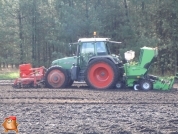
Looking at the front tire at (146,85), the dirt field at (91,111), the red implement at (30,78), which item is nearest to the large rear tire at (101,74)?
the dirt field at (91,111)

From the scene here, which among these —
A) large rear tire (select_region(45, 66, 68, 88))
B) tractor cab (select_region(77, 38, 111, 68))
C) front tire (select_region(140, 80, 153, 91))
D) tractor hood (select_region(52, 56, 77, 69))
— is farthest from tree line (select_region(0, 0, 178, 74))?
front tire (select_region(140, 80, 153, 91))

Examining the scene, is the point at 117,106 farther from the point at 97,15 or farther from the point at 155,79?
the point at 97,15

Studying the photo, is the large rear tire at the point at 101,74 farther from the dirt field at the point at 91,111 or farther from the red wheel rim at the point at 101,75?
the dirt field at the point at 91,111

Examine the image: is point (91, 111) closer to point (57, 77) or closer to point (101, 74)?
point (101, 74)

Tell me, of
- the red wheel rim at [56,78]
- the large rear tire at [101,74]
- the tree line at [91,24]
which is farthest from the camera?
the tree line at [91,24]

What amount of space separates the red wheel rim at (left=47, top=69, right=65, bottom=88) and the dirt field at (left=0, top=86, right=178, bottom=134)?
148 centimetres

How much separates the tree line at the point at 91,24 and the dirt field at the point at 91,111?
12.7 m

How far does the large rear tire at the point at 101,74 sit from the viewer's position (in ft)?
57.3

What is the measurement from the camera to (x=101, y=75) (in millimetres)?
17781

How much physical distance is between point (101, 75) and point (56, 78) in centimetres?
195

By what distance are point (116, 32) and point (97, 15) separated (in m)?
1.79

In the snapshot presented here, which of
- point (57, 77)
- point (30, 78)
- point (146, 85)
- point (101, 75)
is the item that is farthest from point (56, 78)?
point (146, 85)

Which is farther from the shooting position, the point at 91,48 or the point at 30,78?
the point at 30,78

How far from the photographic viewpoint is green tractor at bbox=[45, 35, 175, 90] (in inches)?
679
